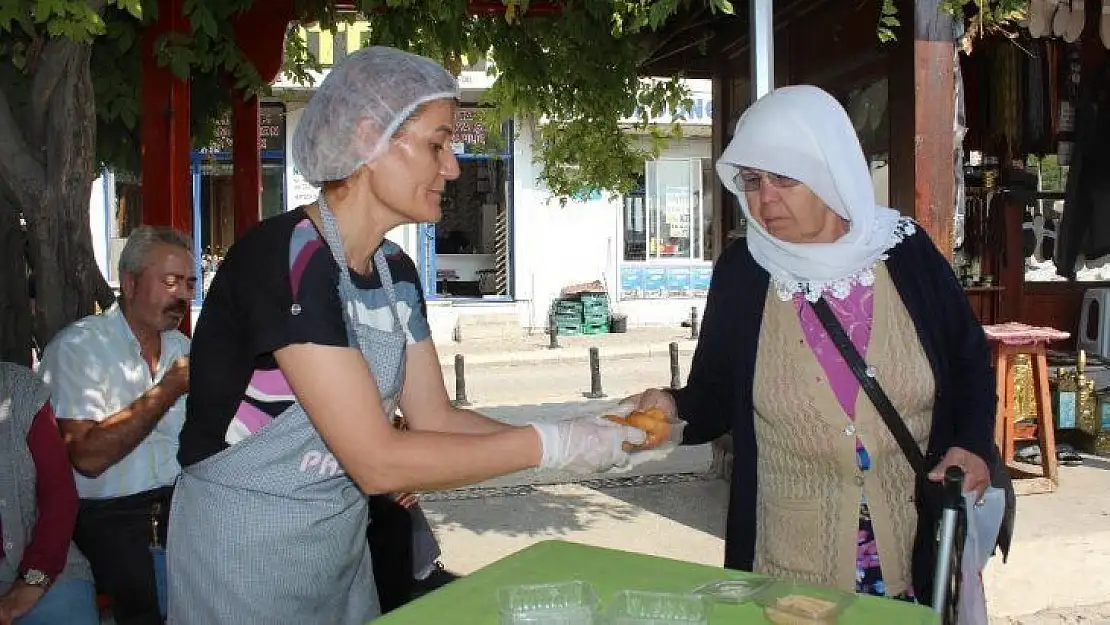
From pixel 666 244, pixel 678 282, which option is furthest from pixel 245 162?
pixel 666 244

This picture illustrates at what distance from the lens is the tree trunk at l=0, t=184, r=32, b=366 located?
4023 millimetres

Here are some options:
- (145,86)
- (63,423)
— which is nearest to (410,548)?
(63,423)

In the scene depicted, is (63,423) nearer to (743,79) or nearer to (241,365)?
(241,365)

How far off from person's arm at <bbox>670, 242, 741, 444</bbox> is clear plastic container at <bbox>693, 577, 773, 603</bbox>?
74 cm

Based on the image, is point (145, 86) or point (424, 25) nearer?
point (145, 86)

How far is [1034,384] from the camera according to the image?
19.7ft

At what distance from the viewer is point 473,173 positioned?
62.4 ft

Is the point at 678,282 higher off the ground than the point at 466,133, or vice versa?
the point at 466,133

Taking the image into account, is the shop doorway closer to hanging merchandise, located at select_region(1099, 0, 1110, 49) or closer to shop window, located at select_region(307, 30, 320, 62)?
shop window, located at select_region(307, 30, 320, 62)

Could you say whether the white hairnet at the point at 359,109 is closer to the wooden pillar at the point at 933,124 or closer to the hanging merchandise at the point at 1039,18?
the wooden pillar at the point at 933,124

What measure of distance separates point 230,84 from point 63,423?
370cm

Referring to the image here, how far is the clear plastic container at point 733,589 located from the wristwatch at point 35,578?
189cm

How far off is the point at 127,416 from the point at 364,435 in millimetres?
1771

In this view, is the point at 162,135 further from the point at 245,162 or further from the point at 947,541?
the point at 947,541
